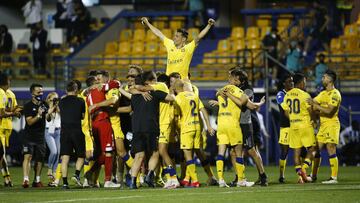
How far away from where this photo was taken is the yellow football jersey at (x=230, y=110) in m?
19.8

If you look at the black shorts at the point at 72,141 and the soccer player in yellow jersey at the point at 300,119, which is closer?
the black shorts at the point at 72,141

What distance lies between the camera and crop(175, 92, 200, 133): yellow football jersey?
65.0 ft

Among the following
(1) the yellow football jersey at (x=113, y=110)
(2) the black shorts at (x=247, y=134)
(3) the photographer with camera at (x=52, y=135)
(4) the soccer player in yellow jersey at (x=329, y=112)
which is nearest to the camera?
(1) the yellow football jersey at (x=113, y=110)

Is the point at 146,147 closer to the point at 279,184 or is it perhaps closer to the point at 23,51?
the point at 279,184

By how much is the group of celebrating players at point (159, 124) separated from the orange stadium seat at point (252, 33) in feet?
48.5

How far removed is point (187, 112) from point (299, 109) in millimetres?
2607

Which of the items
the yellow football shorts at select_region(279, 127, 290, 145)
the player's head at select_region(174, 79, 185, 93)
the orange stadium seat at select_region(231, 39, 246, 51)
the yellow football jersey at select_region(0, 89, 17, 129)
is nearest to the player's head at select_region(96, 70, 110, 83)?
the player's head at select_region(174, 79, 185, 93)

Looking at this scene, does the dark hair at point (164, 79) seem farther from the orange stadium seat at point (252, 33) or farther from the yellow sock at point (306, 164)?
the orange stadium seat at point (252, 33)

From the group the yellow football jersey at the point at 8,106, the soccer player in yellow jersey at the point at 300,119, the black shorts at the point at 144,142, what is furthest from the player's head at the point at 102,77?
the soccer player in yellow jersey at the point at 300,119

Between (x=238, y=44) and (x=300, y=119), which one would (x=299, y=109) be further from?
(x=238, y=44)

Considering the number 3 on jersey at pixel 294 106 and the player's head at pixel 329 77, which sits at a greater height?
the player's head at pixel 329 77

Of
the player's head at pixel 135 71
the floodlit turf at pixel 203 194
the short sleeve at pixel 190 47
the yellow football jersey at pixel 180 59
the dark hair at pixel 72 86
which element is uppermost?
the short sleeve at pixel 190 47

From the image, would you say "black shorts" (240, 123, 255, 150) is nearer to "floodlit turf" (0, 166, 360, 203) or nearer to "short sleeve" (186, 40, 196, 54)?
"floodlit turf" (0, 166, 360, 203)

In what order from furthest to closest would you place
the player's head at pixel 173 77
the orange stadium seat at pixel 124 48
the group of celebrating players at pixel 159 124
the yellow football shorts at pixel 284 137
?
the orange stadium seat at pixel 124 48 < the yellow football shorts at pixel 284 137 < the player's head at pixel 173 77 < the group of celebrating players at pixel 159 124
